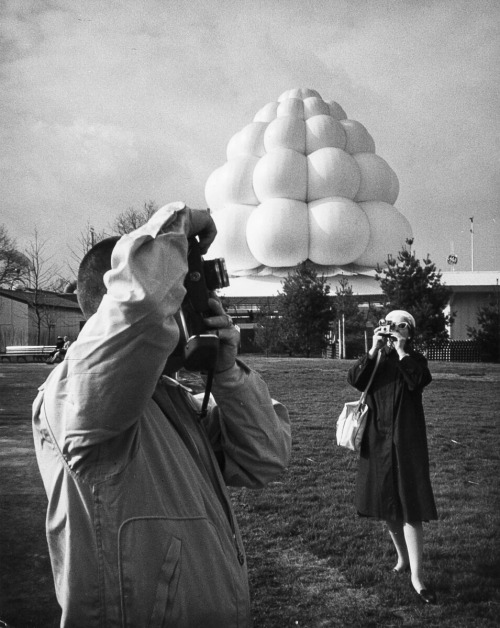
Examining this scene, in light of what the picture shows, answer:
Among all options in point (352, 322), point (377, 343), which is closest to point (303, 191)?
point (352, 322)

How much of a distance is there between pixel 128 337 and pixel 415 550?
2044 mm

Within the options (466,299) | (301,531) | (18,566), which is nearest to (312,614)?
(301,531)

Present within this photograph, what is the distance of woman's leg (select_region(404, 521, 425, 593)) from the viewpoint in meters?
2.44

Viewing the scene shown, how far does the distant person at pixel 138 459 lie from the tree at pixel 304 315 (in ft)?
31.3

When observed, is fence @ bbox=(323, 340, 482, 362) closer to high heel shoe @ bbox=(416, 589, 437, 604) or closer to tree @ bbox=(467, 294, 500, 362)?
tree @ bbox=(467, 294, 500, 362)

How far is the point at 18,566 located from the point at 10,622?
0.14 meters

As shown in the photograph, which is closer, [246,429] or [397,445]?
[246,429]

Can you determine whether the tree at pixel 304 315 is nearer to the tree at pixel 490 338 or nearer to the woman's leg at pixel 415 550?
the tree at pixel 490 338

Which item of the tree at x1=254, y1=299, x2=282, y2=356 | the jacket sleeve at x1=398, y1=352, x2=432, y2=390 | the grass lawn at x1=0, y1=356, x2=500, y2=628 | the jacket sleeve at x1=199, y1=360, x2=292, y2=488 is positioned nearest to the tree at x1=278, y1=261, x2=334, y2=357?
the tree at x1=254, y1=299, x2=282, y2=356

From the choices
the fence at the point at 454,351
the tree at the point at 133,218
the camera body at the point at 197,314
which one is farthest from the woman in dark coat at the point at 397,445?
the fence at the point at 454,351

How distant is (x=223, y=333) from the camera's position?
1000 millimetres

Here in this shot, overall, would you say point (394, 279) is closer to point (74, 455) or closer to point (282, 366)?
point (282, 366)

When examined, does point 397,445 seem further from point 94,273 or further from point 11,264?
point 94,273

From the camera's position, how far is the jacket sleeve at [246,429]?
1.08 metres
